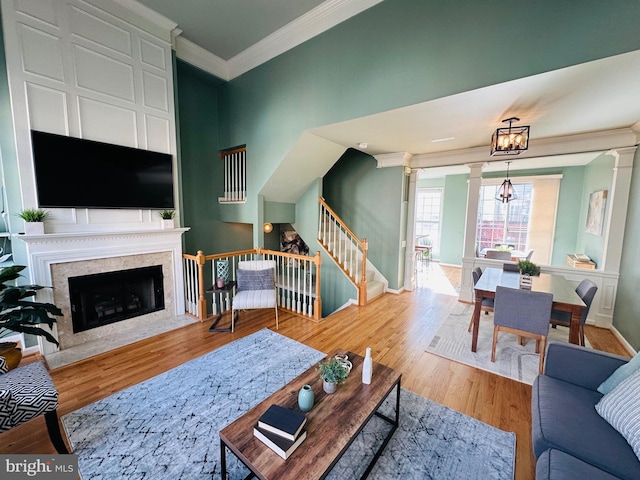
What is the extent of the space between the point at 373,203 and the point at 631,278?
12.3 ft

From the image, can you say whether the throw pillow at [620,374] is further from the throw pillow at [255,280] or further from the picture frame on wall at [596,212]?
the picture frame on wall at [596,212]

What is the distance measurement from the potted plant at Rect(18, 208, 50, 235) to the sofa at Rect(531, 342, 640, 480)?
4347 mm

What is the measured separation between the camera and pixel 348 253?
5371 mm

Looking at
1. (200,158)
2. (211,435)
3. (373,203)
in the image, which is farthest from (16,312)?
(373,203)

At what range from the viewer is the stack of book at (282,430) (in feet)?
4.16

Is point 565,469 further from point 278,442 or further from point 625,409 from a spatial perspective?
point 278,442

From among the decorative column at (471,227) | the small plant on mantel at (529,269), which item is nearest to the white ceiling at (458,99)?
the decorative column at (471,227)

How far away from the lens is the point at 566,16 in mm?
1944

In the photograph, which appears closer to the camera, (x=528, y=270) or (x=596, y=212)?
(x=528, y=270)

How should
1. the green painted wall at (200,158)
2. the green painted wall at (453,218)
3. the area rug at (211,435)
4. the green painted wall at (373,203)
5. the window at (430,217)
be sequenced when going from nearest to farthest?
the area rug at (211,435), the green painted wall at (200,158), the green painted wall at (373,203), the green painted wall at (453,218), the window at (430,217)

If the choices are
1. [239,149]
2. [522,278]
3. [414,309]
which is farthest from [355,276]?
[239,149]

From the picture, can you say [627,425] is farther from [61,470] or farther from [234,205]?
[234,205]

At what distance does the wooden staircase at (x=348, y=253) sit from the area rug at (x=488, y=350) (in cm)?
138

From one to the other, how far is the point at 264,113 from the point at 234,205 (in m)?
1.71
